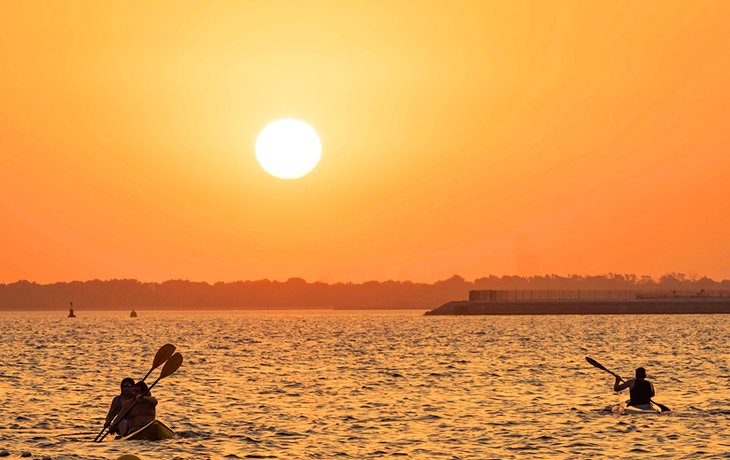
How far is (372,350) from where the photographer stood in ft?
370

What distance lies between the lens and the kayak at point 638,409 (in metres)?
46.1

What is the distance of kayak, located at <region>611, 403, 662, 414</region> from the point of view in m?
46.1

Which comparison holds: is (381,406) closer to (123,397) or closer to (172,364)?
(172,364)

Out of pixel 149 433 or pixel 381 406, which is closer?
pixel 149 433

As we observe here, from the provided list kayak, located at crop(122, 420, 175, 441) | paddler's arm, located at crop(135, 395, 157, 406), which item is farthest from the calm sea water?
paddler's arm, located at crop(135, 395, 157, 406)

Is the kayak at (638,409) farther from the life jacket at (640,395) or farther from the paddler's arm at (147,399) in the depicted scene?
the paddler's arm at (147,399)

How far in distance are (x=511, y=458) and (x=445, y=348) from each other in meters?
79.0

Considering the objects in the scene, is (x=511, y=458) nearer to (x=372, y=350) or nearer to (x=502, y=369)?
(x=502, y=369)

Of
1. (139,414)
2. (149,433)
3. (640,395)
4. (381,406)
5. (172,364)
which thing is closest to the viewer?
(149,433)

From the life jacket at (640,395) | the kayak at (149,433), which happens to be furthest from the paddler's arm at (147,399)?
the life jacket at (640,395)

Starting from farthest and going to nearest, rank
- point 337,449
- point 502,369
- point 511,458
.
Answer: point 502,369
point 337,449
point 511,458

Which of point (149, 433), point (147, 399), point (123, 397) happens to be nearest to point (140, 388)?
point (147, 399)

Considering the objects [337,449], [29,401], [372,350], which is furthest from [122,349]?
[337,449]

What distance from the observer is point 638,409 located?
151 ft
